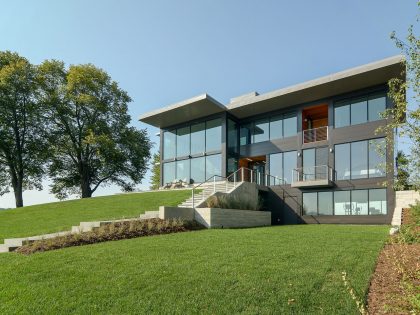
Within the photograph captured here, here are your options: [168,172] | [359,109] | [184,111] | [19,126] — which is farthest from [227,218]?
[19,126]

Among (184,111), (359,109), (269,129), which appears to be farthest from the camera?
(184,111)

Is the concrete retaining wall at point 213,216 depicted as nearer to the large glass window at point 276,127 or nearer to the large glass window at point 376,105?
the large glass window at point 276,127

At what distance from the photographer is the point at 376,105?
64.6 feet

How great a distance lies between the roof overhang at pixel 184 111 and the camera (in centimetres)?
2365

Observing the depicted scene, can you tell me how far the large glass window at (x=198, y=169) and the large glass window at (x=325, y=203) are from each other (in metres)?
8.65

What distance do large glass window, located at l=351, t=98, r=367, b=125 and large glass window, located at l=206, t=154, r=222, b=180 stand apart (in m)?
9.34

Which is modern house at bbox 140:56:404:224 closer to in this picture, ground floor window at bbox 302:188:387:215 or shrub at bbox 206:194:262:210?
ground floor window at bbox 302:188:387:215

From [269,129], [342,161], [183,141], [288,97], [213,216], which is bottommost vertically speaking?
[213,216]

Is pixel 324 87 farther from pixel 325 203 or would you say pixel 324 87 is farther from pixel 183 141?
pixel 183 141

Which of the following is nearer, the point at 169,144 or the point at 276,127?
the point at 276,127

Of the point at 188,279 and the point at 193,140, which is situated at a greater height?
the point at 193,140

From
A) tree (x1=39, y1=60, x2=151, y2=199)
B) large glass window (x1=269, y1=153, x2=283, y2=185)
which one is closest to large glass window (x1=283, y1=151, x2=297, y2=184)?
large glass window (x1=269, y1=153, x2=283, y2=185)

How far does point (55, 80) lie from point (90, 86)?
11.3 feet

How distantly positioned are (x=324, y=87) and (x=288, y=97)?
2443 millimetres
